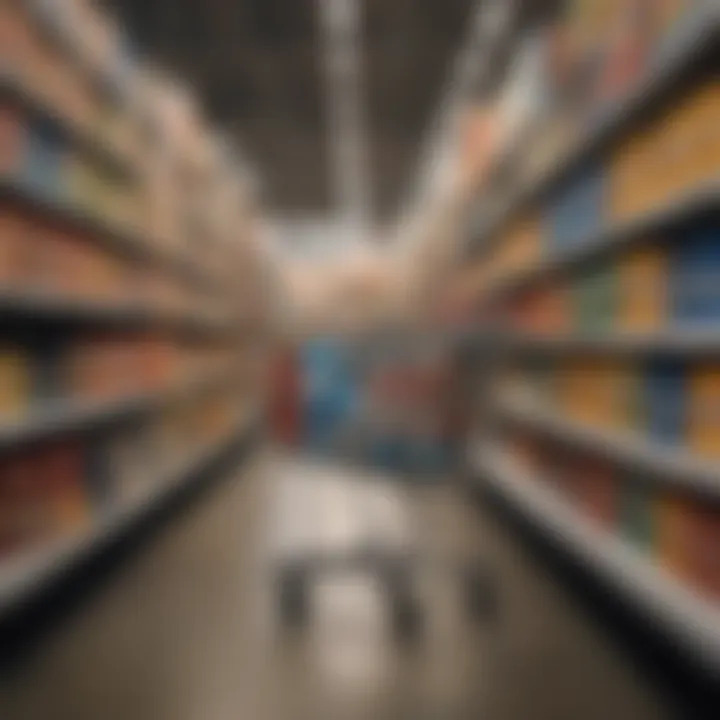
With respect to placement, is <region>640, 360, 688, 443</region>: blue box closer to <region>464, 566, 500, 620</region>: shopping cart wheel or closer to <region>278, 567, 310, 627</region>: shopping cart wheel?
<region>464, 566, 500, 620</region>: shopping cart wheel

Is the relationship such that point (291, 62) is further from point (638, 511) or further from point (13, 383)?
point (638, 511)

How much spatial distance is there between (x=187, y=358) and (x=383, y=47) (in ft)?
10.1

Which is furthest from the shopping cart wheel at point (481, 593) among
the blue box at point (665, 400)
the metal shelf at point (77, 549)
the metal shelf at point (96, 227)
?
the metal shelf at point (96, 227)

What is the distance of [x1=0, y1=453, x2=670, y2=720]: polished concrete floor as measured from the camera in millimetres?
2283

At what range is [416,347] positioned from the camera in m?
6.50

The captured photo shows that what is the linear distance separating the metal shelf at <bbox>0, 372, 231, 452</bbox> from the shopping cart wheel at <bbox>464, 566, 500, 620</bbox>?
1.54 metres

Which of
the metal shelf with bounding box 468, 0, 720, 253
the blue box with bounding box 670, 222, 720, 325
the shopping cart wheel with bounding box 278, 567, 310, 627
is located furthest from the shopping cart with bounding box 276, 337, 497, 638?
the metal shelf with bounding box 468, 0, 720, 253

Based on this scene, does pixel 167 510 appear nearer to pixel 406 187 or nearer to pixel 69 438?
pixel 69 438

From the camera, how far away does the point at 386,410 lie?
21.2 feet

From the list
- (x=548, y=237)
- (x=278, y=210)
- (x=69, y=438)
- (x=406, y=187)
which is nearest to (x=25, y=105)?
(x=69, y=438)

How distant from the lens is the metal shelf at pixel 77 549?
2865 millimetres

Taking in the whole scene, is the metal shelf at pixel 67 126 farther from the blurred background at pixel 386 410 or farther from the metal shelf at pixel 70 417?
the metal shelf at pixel 70 417

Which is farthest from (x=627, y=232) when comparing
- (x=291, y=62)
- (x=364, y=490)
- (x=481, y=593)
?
(x=291, y=62)

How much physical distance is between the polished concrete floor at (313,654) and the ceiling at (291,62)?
8.93ft
